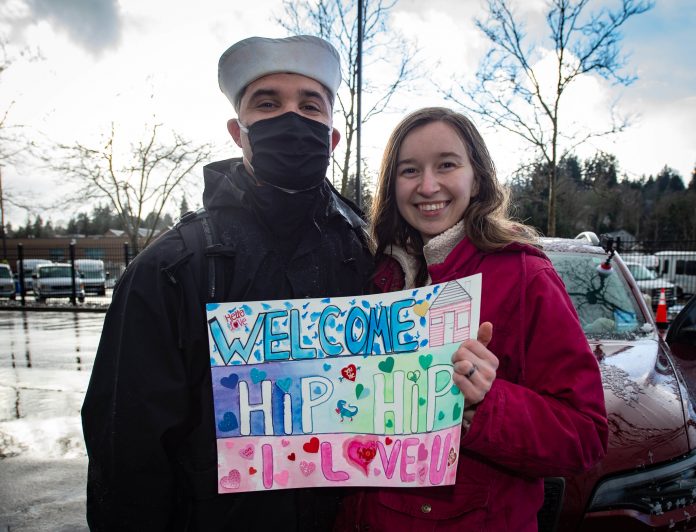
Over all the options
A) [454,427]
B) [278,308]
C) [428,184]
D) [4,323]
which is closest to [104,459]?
[278,308]

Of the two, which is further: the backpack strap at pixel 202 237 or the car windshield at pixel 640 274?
the car windshield at pixel 640 274

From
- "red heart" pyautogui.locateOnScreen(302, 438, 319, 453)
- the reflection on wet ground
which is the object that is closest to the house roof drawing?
"red heart" pyautogui.locateOnScreen(302, 438, 319, 453)

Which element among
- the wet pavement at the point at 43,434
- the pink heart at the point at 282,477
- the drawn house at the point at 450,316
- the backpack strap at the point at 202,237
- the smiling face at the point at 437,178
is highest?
the smiling face at the point at 437,178

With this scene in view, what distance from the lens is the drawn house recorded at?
132cm

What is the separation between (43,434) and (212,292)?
5.09 meters

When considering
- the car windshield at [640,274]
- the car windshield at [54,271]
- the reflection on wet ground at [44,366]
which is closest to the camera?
the reflection on wet ground at [44,366]

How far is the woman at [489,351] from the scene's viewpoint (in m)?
1.28

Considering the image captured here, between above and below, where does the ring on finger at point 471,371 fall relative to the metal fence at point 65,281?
above

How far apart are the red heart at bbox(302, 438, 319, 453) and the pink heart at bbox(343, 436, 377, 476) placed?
8cm

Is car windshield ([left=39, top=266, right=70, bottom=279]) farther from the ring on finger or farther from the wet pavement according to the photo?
the ring on finger

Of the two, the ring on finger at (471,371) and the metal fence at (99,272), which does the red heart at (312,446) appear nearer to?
the ring on finger at (471,371)

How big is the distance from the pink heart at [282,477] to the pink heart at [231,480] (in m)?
0.10

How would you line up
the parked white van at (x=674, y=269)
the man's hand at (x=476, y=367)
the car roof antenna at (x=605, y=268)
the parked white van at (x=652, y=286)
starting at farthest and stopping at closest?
the parked white van at (x=674, y=269), the parked white van at (x=652, y=286), the car roof antenna at (x=605, y=268), the man's hand at (x=476, y=367)

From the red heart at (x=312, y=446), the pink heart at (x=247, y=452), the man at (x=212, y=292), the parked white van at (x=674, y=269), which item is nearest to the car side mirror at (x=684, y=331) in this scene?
the man at (x=212, y=292)
